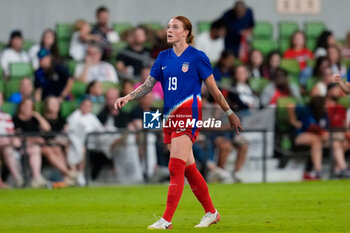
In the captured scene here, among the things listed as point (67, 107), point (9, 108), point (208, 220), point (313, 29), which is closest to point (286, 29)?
point (313, 29)

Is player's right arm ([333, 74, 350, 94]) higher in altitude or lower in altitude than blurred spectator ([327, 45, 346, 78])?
higher

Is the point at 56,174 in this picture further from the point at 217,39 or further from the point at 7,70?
the point at 217,39

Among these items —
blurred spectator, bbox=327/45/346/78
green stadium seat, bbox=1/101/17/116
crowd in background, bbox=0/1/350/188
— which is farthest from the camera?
blurred spectator, bbox=327/45/346/78

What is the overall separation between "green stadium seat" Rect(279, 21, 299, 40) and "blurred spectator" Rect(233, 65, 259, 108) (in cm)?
307

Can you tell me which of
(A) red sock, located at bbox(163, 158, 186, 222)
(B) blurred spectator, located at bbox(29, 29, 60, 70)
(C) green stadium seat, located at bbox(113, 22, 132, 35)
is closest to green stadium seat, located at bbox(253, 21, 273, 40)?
(C) green stadium seat, located at bbox(113, 22, 132, 35)

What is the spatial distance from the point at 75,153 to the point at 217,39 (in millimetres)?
4600

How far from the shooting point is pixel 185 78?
7855mm

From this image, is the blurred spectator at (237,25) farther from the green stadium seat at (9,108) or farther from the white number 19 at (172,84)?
the white number 19 at (172,84)

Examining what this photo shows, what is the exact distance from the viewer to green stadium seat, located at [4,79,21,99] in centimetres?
1582

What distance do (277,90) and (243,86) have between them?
784 millimetres

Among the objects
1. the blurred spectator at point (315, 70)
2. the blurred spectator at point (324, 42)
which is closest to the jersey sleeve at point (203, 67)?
the blurred spectator at point (315, 70)

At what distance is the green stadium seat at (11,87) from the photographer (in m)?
15.8

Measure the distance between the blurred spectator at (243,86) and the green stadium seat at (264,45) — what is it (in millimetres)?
2146

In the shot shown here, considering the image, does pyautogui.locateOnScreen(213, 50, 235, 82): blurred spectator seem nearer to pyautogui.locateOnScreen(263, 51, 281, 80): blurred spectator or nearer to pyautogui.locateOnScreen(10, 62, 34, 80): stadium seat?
pyautogui.locateOnScreen(263, 51, 281, 80): blurred spectator
